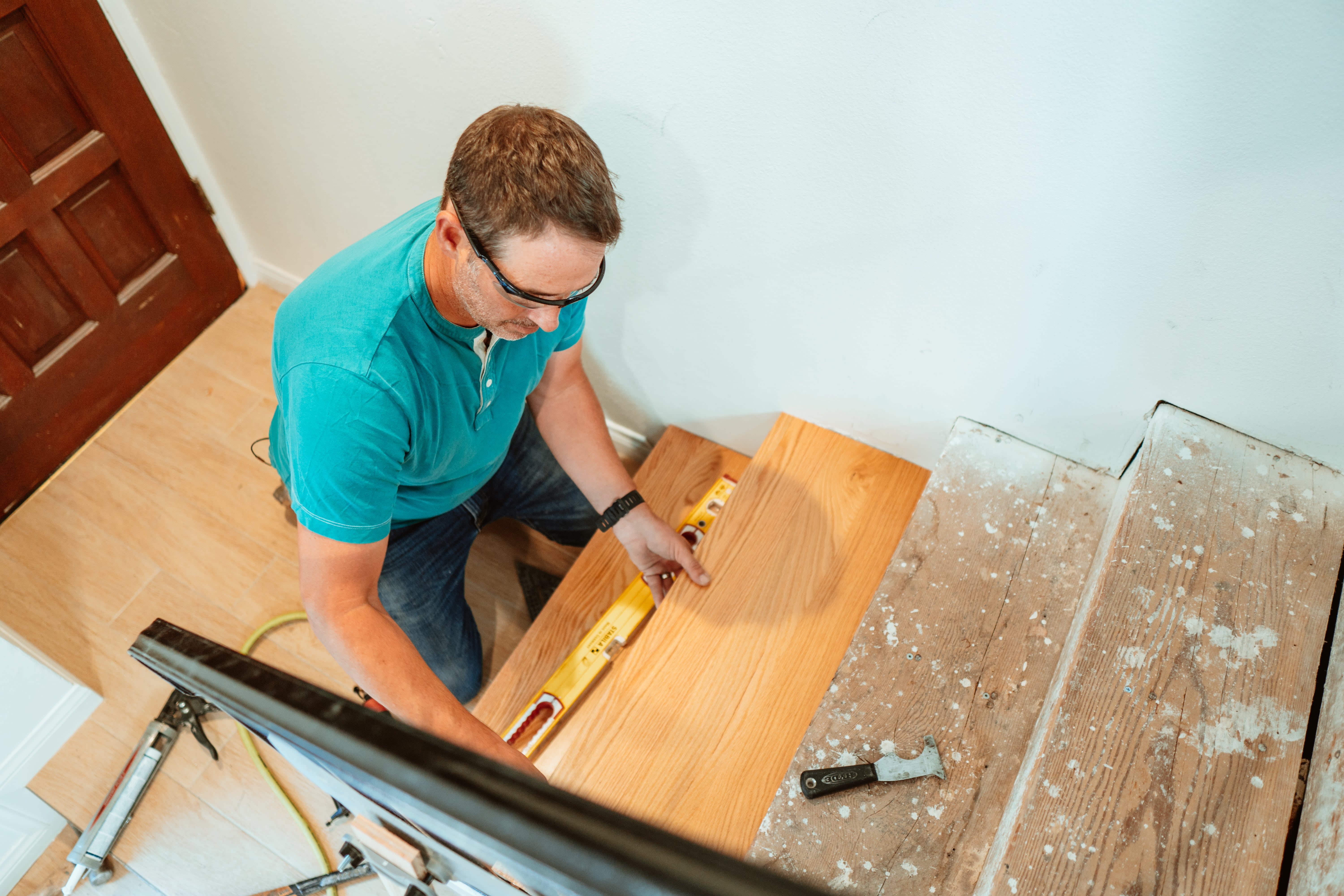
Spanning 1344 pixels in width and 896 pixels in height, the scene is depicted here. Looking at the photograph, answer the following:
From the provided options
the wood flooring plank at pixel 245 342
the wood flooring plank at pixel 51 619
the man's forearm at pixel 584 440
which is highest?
the man's forearm at pixel 584 440

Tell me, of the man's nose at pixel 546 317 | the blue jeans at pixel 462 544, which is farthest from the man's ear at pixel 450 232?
the blue jeans at pixel 462 544

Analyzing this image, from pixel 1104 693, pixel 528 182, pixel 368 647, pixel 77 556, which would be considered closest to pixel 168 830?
pixel 77 556

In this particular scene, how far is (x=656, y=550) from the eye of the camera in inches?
56.4

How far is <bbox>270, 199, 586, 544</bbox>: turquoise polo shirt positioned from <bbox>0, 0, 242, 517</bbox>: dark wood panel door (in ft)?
3.39

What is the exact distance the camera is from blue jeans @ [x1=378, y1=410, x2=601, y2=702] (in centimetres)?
147

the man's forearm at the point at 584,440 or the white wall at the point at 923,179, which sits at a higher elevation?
the white wall at the point at 923,179

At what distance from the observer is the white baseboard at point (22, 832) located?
150cm

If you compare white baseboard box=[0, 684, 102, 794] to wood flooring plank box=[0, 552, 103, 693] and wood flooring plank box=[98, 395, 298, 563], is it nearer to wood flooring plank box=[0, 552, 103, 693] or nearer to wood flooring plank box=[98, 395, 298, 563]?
wood flooring plank box=[0, 552, 103, 693]

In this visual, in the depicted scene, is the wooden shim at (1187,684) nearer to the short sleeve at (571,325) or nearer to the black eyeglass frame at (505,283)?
the black eyeglass frame at (505,283)

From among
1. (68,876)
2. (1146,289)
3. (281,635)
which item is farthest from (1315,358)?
(68,876)

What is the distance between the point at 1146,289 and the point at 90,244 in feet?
7.21

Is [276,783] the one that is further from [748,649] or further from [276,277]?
[276,277]

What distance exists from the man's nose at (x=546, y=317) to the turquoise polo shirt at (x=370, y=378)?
0.16 meters

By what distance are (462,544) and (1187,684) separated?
4.06 feet
